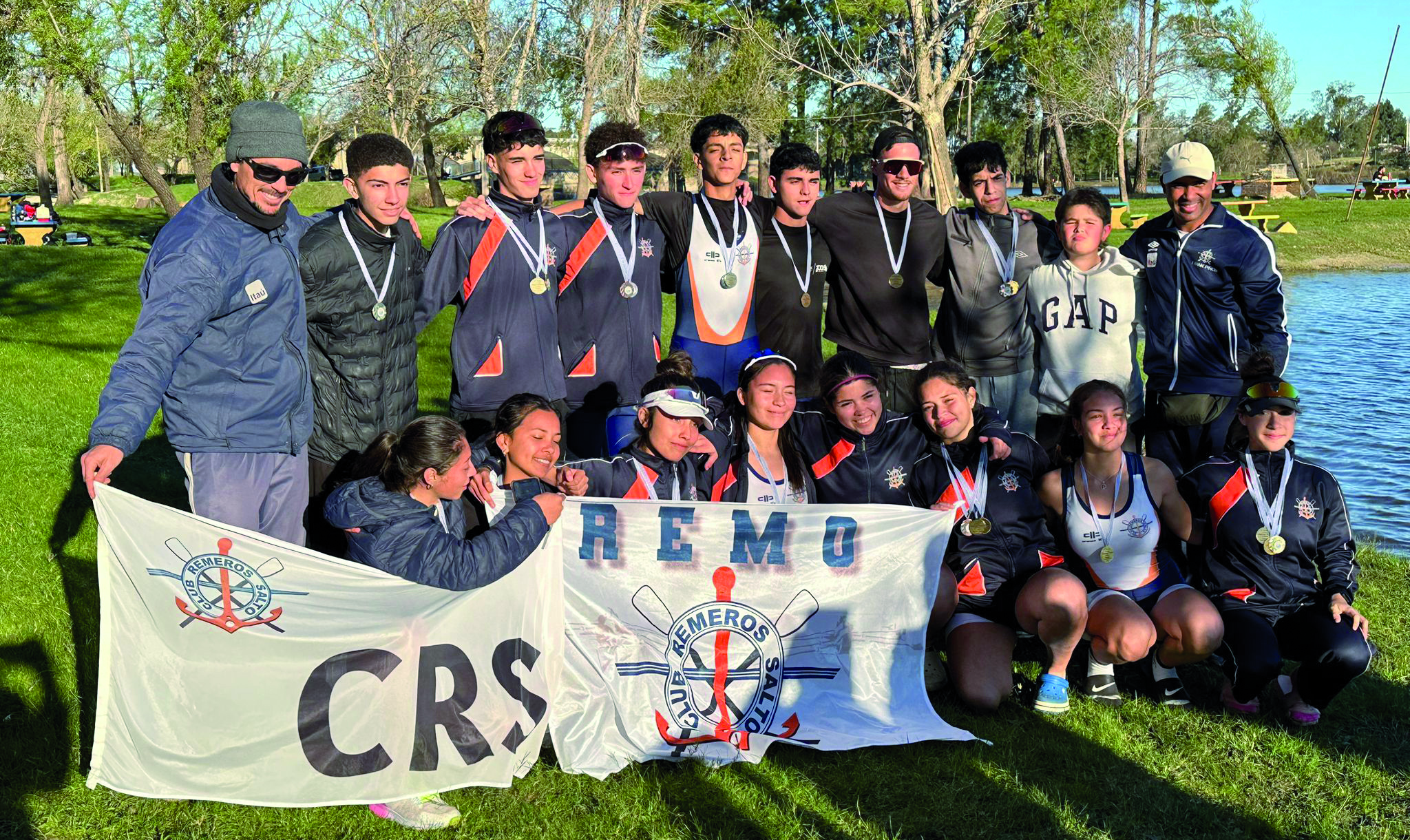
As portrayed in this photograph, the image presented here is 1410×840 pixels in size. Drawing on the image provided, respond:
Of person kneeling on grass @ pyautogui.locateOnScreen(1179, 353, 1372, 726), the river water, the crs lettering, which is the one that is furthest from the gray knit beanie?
the river water

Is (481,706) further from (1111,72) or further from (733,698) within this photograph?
(1111,72)

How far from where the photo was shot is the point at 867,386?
5812mm

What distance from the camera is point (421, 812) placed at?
15.1 ft

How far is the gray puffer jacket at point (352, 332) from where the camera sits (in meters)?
5.44

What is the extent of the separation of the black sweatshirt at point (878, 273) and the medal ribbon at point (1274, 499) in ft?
6.33

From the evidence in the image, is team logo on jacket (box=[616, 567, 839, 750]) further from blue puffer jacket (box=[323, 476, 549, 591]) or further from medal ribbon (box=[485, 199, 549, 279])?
medal ribbon (box=[485, 199, 549, 279])

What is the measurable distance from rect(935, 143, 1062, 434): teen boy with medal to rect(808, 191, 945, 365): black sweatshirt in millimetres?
156

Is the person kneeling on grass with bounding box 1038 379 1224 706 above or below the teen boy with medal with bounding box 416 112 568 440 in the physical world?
below

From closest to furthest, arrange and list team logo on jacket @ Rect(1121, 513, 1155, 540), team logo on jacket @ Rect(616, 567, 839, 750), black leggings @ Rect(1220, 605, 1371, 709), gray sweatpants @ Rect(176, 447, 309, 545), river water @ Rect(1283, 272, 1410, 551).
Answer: gray sweatpants @ Rect(176, 447, 309, 545)
team logo on jacket @ Rect(616, 567, 839, 750)
black leggings @ Rect(1220, 605, 1371, 709)
team logo on jacket @ Rect(1121, 513, 1155, 540)
river water @ Rect(1283, 272, 1410, 551)

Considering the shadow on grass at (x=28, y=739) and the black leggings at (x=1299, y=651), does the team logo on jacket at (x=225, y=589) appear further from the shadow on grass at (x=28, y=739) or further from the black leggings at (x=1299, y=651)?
the black leggings at (x=1299, y=651)

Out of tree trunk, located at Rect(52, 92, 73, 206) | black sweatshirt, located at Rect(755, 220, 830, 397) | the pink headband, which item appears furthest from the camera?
tree trunk, located at Rect(52, 92, 73, 206)

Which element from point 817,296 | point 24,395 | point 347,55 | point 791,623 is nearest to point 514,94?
point 347,55

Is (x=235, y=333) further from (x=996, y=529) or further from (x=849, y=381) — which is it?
(x=996, y=529)

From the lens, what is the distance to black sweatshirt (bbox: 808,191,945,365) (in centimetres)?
684
